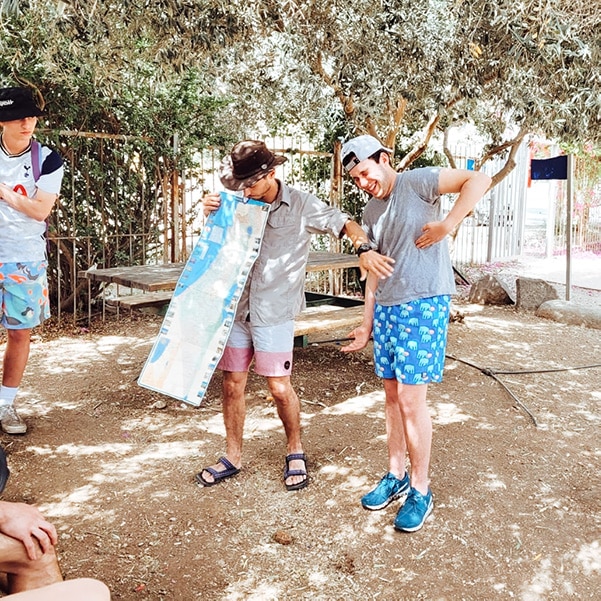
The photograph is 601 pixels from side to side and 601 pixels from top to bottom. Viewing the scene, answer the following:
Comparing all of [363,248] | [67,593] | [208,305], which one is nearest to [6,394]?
[208,305]

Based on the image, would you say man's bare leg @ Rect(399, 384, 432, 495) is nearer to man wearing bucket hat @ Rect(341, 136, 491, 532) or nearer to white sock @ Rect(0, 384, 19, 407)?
man wearing bucket hat @ Rect(341, 136, 491, 532)

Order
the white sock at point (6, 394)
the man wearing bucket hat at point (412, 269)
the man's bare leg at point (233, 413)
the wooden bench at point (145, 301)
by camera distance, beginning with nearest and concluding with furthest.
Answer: the man wearing bucket hat at point (412, 269)
the man's bare leg at point (233, 413)
the white sock at point (6, 394)
the wooden bench at point (145, 301)

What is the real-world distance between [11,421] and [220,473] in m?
1.48

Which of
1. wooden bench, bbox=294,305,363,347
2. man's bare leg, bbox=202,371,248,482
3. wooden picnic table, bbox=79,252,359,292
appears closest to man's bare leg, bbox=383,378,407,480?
man's bare leg, bbox=202,371,248,482

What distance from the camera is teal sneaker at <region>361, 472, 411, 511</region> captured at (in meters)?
3.05

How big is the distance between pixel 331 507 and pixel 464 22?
13.5 feet

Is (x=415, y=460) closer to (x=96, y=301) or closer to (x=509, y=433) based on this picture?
(x=509, y=433)

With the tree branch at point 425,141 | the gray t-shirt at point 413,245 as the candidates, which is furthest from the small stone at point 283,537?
the tree branch at point 425,141

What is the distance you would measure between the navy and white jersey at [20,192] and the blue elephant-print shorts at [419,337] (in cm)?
221

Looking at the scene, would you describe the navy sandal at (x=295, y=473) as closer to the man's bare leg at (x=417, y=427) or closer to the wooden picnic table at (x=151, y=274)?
the man's bare leg at (x=417, y=427)

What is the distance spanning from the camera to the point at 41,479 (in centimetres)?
333

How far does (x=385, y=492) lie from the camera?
10.1ft

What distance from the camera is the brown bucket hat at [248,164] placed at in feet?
9.75

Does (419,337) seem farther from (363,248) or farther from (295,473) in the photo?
(295,473)
